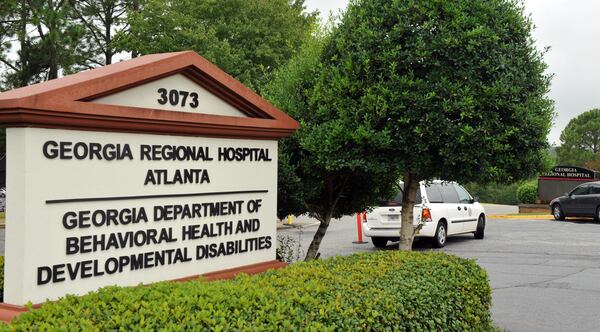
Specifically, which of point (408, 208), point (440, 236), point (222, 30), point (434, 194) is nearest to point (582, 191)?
point (434, 194)

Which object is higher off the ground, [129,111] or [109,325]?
[129,111]

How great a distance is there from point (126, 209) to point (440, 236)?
12556 millimetres

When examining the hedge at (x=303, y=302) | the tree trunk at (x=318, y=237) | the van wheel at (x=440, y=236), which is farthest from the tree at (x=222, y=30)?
the hedge at (x=303, y=302)

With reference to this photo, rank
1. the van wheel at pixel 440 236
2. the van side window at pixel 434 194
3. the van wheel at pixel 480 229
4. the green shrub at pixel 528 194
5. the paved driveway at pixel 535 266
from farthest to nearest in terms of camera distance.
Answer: the green shrub at pixel 528 194 < the van wheel at pixel 480 229 < the van side window at pixel 434 194 < the van wheel at pixel 440 236 < the paved driveway at pixel 535 266

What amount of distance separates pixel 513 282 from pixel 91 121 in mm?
8695

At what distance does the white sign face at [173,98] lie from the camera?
16.0ft

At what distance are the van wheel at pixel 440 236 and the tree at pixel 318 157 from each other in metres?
7.71

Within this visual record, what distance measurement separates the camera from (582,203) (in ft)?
82.3

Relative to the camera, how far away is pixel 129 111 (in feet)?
15.5

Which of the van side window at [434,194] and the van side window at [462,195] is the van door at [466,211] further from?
the van side window at [434,194]

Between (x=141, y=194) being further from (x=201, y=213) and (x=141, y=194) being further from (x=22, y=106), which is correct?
(x=22, y=106)

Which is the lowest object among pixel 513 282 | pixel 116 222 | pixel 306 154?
pixel 513 282

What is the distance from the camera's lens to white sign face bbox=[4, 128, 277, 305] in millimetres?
4250

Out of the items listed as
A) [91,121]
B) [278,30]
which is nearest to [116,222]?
[91,121]
